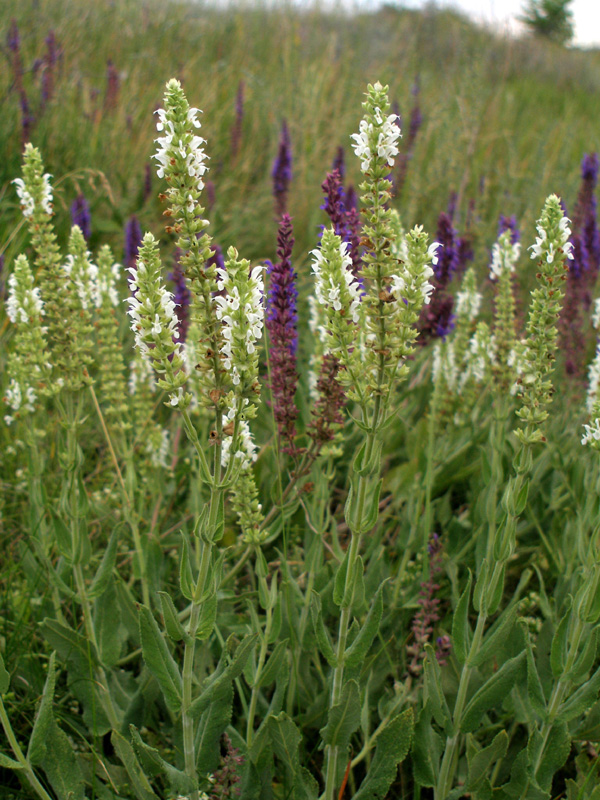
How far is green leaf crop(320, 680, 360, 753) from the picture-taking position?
1552 mm

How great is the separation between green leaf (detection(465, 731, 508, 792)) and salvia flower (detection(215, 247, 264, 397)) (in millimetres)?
1183

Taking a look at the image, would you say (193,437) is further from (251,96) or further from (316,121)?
(251,96)

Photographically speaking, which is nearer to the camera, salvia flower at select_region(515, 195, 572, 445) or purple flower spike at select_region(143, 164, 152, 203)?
salvia flower at select_region(515, 195, 572, 445)

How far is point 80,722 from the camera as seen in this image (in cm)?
209

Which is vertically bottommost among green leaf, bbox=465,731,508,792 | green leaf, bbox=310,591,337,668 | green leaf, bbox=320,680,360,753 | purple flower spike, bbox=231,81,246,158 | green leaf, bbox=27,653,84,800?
green leaf, bbox=27,653,84,800

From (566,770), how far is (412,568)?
817 mm

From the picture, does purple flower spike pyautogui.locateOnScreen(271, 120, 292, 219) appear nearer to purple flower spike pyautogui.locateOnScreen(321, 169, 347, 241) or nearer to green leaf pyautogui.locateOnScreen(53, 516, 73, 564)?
purple flower spike pyautogui.locateOnScreen(321, 169, 347, 241)

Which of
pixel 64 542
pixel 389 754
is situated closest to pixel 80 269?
pixel 64 542

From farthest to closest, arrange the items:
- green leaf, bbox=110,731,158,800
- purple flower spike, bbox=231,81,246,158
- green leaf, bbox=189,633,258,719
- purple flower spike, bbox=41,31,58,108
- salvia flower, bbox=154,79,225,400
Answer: purple flower spike, bbox=231,81,246,158 < purple flower spike, bbox=41,31,58,108 < green leaf, bbox=110,731,158,800 < green leaf, bbox=189,633,258,719 < salvia flower, bbox=154,79,225,400

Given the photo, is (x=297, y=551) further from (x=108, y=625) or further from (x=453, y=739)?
(x=453, y=739)

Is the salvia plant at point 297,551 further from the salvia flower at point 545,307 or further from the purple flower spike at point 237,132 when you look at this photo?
the purple flower spike at point 237,132

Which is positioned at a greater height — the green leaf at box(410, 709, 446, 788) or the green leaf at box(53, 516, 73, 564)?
the green leaf at box(53, 516, 73, 564)

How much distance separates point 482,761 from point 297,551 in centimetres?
107

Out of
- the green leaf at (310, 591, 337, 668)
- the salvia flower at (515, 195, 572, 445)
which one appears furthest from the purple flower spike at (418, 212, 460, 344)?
the green leaf at (310, 591, 337, 668)
